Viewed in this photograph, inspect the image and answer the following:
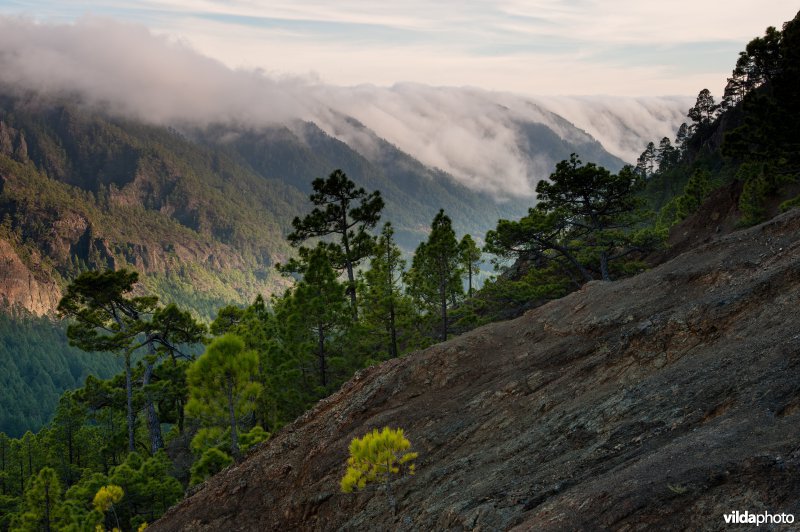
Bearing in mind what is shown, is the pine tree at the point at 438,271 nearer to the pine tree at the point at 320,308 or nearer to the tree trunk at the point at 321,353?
the pine tree at the point at 320,308

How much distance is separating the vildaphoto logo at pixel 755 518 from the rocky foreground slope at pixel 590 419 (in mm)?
95

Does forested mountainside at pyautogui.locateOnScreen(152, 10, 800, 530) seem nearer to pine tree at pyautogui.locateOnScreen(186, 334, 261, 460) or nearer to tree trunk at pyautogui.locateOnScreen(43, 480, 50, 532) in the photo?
pine tree at pyautogui.locateOnScreen(186, 334, 261, 460)

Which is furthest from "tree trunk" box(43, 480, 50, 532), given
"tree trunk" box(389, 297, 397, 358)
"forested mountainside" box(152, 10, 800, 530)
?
"tree trunk" box(389, 297, 397, 358)

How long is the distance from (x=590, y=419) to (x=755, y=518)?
506 cm

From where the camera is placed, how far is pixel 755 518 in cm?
689

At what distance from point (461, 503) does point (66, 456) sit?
2320 inches

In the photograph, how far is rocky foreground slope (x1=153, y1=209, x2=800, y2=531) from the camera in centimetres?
819

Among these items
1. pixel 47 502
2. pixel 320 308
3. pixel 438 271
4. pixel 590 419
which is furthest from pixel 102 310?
pixel 590 419

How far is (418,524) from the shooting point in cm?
1159

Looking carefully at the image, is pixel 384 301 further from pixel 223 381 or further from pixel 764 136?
pixel 764 136

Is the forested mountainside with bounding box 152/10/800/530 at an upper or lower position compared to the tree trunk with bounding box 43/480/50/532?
upper

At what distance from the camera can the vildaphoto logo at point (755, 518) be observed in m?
6.61

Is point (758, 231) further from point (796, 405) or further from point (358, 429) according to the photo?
point (358, 429)

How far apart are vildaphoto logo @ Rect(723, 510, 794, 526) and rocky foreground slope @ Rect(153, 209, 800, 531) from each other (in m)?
0.09
